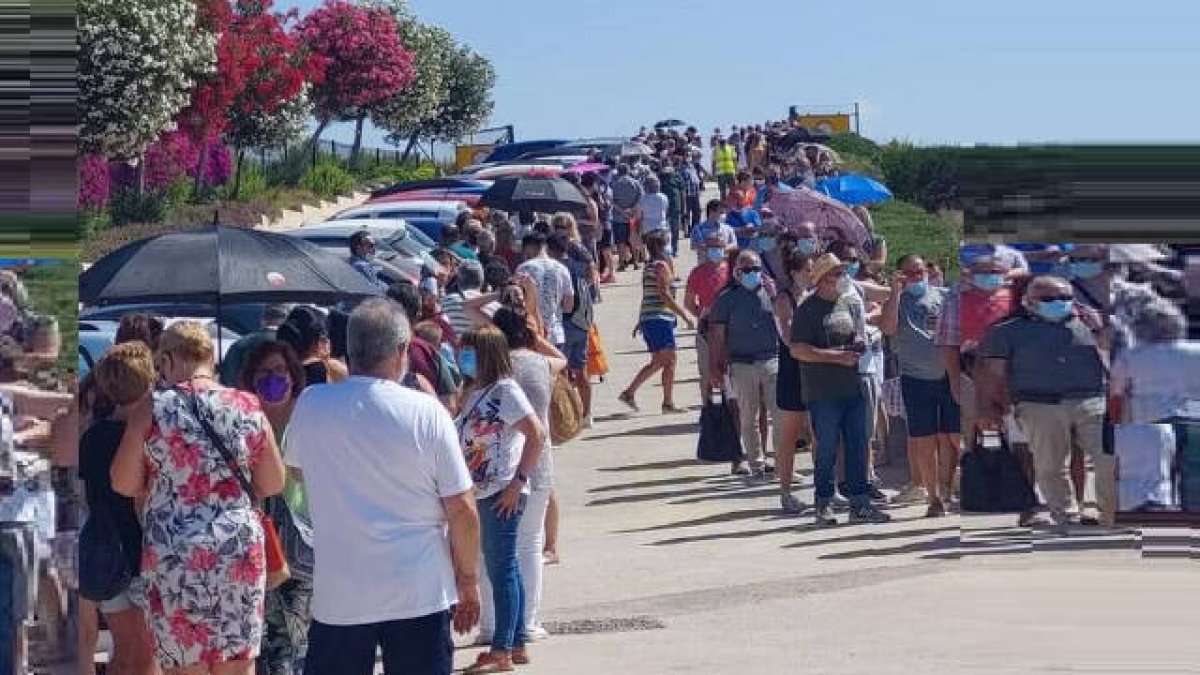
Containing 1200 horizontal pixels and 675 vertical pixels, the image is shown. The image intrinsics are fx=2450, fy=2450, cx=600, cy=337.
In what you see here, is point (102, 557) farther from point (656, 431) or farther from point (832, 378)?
point (656, 431)

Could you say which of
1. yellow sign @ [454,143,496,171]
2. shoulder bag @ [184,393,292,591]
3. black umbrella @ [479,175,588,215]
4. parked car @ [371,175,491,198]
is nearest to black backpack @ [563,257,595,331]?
black umbrella @ [479,175,588,215]

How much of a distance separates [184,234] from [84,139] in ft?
68.7

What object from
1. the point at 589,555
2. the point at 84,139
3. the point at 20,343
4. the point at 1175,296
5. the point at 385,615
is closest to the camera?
the point at 385,615

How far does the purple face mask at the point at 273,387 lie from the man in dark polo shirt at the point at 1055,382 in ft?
19.4

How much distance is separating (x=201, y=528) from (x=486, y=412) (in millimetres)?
2380

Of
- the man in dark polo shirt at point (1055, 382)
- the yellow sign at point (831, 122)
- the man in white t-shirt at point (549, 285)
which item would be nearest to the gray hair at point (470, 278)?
the man in white t-shirt at point (549, 285)

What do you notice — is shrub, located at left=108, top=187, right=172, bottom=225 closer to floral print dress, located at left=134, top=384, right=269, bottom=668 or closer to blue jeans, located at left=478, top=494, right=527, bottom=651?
blue jeans, located at left=478, top=494, right=527, bottom=651

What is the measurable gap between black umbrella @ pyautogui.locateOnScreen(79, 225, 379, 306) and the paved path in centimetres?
239

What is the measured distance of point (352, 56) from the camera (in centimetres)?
5628

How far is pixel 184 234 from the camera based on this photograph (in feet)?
49.6

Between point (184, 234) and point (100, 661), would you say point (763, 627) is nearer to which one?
point (100, 661)

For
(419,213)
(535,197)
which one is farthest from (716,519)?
(419,213)

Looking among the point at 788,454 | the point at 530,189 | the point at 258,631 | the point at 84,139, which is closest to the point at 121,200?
the point at 84,139

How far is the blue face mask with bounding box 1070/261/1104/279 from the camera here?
46.8 feet
